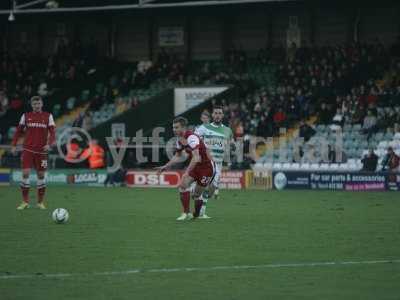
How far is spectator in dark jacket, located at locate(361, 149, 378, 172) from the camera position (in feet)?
96.0

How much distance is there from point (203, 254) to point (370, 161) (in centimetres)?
1835

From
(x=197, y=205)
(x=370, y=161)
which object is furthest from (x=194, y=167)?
(x=370, y=161)

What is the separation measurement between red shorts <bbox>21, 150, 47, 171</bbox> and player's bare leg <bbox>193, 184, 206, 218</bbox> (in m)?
3.86

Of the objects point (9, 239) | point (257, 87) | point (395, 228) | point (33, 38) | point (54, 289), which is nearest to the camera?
point (54, 289)

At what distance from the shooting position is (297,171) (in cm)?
3016

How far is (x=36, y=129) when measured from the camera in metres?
19.3

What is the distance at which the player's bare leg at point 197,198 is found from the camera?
16.9 meters

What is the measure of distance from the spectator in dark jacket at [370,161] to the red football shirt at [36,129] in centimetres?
1319

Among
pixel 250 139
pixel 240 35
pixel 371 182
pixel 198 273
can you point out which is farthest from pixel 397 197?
pixel 240 35

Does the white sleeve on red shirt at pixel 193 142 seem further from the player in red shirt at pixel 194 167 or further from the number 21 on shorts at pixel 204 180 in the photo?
the number 21 on shorts at pixel 204 180

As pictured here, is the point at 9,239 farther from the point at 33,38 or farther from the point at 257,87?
the point at 33,38

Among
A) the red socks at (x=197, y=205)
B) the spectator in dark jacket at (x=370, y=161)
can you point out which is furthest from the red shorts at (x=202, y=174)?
the spectator in dark jacket at (x=370, y=161)

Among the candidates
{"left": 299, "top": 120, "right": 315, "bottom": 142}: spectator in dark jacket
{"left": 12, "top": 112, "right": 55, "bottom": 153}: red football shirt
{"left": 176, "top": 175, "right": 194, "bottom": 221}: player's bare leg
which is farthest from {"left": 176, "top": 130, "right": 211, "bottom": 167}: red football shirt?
{"left": 299, "top": 120, "right": 315, "bottom": 142}: spectator in dark jacket

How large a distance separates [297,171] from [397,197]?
5.65 m
